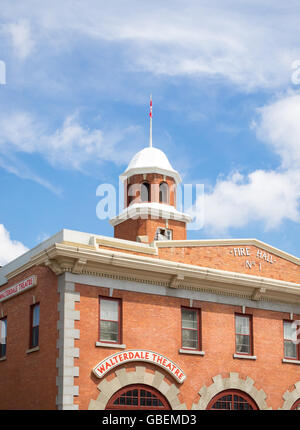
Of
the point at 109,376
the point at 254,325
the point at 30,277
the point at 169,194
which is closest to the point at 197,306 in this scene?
the point at 254,325

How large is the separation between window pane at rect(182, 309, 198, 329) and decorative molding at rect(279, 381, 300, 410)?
19.8 ft

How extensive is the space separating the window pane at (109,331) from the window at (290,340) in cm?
988

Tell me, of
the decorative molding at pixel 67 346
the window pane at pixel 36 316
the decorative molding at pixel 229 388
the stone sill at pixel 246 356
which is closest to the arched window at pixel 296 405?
the decorative molding at pixel 229 388

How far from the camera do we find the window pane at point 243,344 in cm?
3042

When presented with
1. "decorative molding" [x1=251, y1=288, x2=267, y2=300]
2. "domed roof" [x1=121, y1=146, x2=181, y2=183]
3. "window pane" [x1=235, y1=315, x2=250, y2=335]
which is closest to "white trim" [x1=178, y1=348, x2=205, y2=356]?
"window pane" [x1=235, y1=315, x2=250, y2=335]

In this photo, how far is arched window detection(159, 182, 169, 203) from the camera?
43938 millimetres

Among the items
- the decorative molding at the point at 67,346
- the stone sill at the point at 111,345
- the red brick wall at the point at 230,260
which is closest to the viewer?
the decorative molding at the point at 67,346

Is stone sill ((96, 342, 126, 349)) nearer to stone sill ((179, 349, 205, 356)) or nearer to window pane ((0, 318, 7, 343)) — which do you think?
stone sill ((179, 349, 205, 356))

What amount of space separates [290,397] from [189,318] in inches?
267

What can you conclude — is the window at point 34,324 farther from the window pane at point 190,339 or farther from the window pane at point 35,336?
the window pane at point 190,339

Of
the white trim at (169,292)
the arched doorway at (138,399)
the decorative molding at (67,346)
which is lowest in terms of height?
the arched doorway at (138,399)

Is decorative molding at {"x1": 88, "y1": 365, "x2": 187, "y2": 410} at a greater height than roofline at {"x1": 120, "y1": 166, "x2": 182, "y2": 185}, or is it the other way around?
roofline at {"x1": 120, "y1": 166, "x2": 182, "y2": 185}

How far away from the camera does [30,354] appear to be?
89.7 ft
